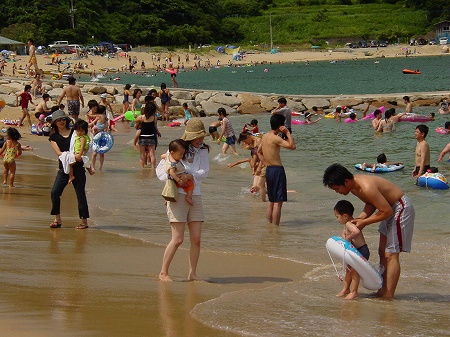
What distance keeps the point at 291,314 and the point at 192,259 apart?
4.48ft

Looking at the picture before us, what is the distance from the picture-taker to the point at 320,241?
1030 cm

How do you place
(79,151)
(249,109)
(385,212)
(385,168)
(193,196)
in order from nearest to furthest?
(385,212) → (193,196) → (79,151) → (385,168) → (249,109)

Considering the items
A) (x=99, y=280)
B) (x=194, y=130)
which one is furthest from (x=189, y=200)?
(x=99, y=280)

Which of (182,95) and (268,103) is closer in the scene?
(268,103)

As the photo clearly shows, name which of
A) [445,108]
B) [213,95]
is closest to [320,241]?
[445,108]

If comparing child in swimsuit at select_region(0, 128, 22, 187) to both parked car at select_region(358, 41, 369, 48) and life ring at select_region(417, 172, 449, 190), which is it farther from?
parked car at select_region(358, 41, 369, 48)

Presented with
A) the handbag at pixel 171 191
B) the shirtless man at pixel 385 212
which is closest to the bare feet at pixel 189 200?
the handbag at pixel 171 191

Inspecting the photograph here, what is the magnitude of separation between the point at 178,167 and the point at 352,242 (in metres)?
1.72

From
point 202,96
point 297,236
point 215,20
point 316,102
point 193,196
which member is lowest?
point 297,236

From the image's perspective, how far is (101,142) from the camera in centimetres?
1619

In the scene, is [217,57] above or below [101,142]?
above

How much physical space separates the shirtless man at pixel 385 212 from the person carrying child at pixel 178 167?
4.16 ft

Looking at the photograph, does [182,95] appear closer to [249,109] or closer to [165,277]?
[249,109]

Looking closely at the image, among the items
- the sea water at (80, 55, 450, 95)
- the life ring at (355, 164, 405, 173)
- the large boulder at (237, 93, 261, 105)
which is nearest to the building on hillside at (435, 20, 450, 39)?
the sea water at (80, 55, 450, 95)
